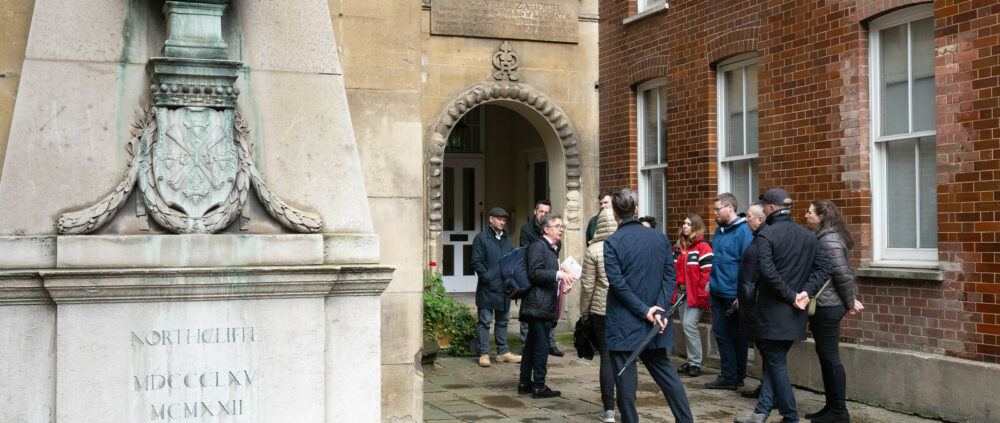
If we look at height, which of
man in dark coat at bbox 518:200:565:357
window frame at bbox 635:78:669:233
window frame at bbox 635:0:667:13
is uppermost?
window frame at bbox 635:0:667:13

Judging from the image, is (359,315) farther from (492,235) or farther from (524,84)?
(524,84)

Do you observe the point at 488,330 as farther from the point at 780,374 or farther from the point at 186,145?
the point at 186,145

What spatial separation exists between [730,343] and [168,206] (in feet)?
22.0

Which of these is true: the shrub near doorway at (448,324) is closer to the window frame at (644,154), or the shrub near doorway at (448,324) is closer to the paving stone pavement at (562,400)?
the paving stone pavement at (562,400)

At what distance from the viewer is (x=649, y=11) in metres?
14.1

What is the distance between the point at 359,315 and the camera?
232 inches

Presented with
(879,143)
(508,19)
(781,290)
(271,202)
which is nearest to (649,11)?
(508,19)

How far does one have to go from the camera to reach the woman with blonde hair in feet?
38.0

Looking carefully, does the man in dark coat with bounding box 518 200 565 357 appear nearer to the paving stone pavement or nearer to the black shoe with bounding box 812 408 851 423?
the paving stone pavement

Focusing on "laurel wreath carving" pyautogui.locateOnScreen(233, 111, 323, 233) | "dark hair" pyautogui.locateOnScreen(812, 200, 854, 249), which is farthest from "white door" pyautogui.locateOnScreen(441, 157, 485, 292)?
"laurel wreath carving" pyautogui.locateOnScreen(233, 111, 323, 233)

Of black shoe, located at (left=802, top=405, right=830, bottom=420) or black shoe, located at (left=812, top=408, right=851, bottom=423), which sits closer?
black shoe, located at (left=812, top=408, right=851, bottom=423)

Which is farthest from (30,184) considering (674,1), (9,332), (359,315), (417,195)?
(674,1)

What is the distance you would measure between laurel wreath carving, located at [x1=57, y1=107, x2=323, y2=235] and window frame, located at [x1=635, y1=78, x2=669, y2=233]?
8951 millimetres

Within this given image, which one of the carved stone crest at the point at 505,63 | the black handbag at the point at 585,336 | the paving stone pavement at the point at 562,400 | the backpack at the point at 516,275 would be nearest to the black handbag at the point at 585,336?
the black handbag at the point at 585,336
